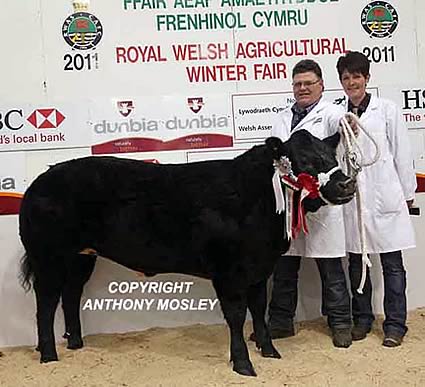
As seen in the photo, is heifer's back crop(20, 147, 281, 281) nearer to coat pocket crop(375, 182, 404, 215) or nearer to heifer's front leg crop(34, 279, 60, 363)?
heifer's front leg crop(34, 279, 60, 363)

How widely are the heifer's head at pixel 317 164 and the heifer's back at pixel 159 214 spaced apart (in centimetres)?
11

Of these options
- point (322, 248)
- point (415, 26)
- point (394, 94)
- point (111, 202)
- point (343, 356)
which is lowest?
point (343, 356)

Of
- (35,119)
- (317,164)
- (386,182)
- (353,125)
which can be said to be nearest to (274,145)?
(317,164)

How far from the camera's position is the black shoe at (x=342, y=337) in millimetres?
3441

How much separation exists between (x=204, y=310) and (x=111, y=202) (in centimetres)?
96

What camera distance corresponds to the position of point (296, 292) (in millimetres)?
3693

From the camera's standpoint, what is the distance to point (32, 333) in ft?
12.5

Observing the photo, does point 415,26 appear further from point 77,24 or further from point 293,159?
point 77,24

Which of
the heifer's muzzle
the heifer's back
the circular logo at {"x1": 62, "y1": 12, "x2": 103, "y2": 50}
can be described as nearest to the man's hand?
the heifer's muzzle

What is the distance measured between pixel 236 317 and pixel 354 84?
47.4 inches

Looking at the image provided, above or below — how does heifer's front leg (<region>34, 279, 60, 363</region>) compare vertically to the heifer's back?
below

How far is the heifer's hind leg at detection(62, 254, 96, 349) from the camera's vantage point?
3627mm

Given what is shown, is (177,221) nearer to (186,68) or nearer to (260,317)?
(260,317)

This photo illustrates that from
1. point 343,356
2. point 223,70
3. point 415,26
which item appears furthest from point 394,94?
point 343,356
